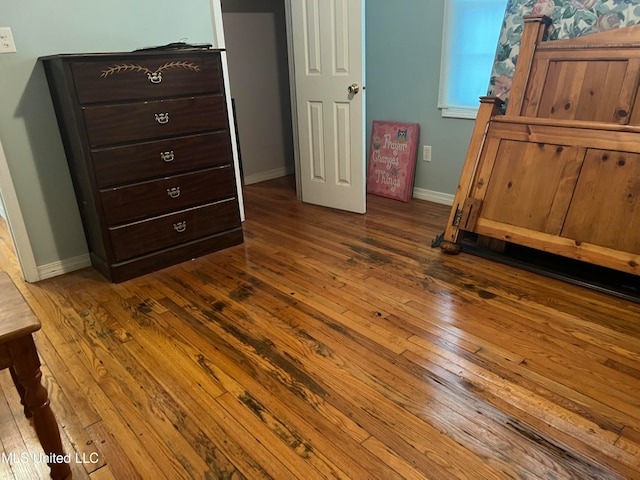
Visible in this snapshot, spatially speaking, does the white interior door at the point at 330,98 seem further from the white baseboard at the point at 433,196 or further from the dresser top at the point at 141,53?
the dresser top at the point at 141,53

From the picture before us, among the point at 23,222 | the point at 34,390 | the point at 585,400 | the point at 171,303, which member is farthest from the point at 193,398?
the point at 23,222

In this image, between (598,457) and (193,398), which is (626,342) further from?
(193,398)

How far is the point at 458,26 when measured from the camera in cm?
325

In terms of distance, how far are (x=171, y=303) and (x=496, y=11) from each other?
2671 mm

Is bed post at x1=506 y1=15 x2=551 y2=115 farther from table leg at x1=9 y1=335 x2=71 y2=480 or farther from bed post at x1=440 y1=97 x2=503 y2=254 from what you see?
table leg at x1=9 y1=335 x2=71 y2=480

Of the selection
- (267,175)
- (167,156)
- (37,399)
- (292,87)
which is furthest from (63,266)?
(267,175)

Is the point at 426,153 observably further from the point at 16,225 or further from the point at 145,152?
the point at 16,225

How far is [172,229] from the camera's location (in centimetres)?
273

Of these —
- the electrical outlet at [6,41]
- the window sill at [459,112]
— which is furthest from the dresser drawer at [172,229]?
the window sill at [459,112]

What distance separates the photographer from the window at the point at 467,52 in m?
3.11

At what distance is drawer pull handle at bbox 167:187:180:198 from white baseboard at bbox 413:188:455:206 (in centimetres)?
193

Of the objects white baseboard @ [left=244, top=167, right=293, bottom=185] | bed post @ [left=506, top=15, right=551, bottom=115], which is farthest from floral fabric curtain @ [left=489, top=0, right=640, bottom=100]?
white baseboard @ [left=244, top=167, right=293, bottom=185]

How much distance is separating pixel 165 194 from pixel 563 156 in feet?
6.91

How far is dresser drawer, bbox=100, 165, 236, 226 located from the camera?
248 centimetres
